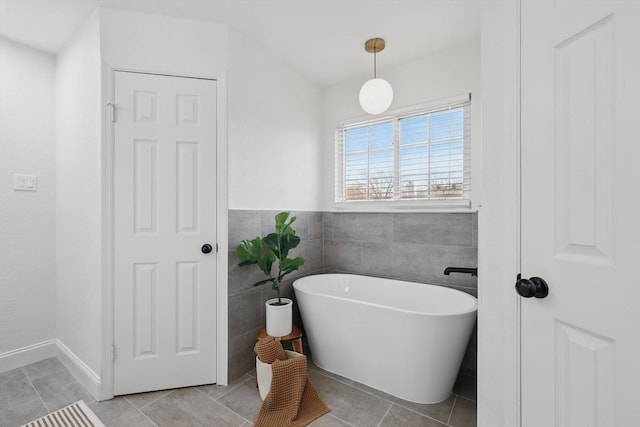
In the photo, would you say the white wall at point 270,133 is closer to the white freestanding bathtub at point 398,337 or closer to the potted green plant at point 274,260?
the potted green plant at point 274,260

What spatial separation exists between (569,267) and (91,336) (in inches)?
104

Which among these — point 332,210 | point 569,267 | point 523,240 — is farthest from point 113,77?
point 569,267

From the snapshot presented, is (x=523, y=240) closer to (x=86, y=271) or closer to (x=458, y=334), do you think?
(x=458, y=334)

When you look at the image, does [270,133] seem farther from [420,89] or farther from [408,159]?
[420,89]

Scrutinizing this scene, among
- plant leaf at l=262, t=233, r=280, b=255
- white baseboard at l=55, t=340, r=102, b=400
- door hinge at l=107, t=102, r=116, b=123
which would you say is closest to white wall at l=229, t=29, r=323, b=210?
plant leaf at l=262, t=233, r=280, b=255

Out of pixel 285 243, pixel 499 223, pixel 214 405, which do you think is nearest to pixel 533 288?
pixel 499 223

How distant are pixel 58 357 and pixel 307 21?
10.8ft

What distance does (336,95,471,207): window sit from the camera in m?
2.37

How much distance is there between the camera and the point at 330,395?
6.42 ft

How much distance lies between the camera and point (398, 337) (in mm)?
1864

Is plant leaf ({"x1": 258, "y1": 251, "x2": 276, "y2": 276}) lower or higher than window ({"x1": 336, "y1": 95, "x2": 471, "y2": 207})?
lower

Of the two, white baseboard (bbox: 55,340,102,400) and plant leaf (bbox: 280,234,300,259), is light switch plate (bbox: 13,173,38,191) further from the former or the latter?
plant leaf (bbox: 280,234,300,259)

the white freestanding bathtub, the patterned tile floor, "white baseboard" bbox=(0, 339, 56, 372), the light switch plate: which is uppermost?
the light switch plate

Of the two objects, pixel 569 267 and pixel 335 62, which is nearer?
pixel 569 267
